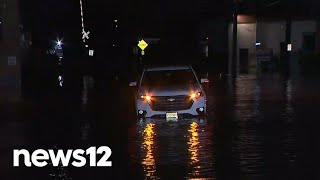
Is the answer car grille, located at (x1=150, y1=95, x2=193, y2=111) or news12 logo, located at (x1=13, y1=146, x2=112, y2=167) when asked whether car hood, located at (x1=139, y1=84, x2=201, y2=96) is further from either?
news12 logo, located at (x1=13, y1=146, x2=112, y2=167)

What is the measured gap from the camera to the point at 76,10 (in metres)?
87.1

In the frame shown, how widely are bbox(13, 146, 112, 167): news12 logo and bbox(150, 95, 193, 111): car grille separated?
404 centimetres

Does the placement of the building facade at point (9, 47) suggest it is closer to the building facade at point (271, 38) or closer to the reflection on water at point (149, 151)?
the reflection on water at point (149, 151)

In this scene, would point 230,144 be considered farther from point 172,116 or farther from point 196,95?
point 196,95

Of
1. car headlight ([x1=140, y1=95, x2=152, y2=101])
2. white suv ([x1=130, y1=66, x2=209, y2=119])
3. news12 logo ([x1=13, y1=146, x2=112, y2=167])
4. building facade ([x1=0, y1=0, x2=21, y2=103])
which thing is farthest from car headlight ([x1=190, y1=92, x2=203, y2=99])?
building facade ([x1=0, y1=0, x2=21, y2=103])

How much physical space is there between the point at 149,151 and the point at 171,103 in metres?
4.49

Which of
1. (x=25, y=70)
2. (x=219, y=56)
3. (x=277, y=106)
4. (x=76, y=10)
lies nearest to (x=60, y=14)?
(x=76, y=10)

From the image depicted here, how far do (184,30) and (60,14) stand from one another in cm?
1443

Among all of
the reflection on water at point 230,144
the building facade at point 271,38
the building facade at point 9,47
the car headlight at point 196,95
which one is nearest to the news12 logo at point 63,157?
the reflection on water at point 230,144

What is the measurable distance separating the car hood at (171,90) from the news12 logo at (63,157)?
13.6 ft

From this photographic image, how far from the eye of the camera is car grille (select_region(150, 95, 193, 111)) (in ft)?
54.0

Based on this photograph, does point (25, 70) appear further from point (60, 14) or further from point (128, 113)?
point (60, 14)

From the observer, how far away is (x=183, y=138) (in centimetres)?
1370

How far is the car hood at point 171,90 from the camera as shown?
16531mm
